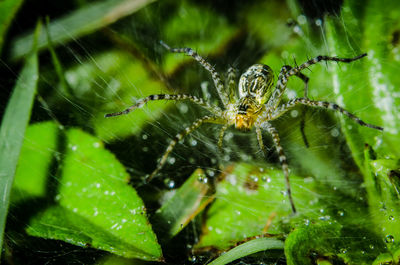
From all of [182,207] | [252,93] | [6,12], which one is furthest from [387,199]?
[6,12]

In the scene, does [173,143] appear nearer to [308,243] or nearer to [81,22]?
[308,243]

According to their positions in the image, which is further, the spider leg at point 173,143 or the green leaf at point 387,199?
the spider leg at point 173,143

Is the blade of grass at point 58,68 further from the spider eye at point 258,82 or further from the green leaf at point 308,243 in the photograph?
the green leaf at point 308,243

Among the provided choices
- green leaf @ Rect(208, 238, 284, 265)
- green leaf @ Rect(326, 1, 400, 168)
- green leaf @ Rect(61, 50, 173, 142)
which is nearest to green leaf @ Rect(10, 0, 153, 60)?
green leaf @ Rect(61, 50, 173, 142)

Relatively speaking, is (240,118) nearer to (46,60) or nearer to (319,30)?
(319,30)

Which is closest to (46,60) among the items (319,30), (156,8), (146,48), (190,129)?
(146,48)

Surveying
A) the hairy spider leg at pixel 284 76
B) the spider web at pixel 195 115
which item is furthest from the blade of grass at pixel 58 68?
the hairy spider leg at pixel 284 76
